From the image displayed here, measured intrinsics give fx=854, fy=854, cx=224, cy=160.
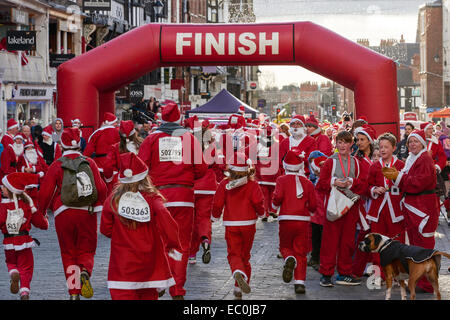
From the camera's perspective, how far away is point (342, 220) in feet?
31.4

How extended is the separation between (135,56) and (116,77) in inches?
26.5

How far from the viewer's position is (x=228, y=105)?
32.4 metres

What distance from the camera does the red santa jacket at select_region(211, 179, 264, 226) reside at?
29.4 ft

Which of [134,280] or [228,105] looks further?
[228,105]

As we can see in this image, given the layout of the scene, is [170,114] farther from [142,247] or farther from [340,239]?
[142,247]

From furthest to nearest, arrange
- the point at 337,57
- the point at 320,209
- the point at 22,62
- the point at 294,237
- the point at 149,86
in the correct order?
1. the point at 149,86
2. the point at 22,62
3. the point at 337,57
4. the point at 320,209
5. the point at 294,237

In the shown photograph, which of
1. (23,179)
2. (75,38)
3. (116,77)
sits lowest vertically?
(23,179)

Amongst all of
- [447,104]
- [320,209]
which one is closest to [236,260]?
[320,209]

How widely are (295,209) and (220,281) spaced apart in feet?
4.14

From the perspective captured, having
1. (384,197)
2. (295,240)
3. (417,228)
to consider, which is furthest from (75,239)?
(417,228)

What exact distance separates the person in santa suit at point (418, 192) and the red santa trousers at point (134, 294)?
3.35 meters

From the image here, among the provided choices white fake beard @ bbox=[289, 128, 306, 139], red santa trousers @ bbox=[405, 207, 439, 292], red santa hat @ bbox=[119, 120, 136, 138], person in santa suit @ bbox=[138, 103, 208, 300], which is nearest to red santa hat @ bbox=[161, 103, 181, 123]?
person in santa suit @ bbox=[138, 103, 208, 300]

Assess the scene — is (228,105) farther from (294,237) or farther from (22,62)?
(294,237)

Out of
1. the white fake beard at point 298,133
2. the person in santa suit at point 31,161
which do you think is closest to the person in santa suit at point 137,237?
the white fake beard at point 298,133
